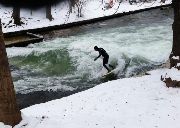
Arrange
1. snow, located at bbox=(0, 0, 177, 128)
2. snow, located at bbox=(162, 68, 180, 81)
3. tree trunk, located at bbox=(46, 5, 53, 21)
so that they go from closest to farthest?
1. snow, located at bbox=(0, 0, 177, 128)
2. snow, located at bbox=(162, 68, 180, 81)
3. tree trunk, located at bbox=(46, 5, 53, 21)

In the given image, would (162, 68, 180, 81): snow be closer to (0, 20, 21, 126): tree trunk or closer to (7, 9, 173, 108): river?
(7, 9, 173, 108): river

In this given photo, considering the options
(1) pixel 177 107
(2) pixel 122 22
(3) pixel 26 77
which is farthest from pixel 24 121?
(2) pixel 122 22

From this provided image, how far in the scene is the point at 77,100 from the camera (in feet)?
34.7

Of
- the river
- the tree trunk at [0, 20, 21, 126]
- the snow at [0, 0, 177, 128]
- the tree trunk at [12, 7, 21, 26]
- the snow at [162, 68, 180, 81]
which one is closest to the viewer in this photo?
the tree trunk at [0, 20, 21, 126]

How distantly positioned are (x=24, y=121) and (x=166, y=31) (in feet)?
60.9

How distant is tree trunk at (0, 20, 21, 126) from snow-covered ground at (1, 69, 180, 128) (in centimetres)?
25

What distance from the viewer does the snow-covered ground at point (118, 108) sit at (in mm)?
8094

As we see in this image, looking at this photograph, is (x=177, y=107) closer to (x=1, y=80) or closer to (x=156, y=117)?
(x=156, y=117)

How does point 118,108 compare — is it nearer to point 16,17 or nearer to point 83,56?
point 83,56

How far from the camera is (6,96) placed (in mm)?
7383

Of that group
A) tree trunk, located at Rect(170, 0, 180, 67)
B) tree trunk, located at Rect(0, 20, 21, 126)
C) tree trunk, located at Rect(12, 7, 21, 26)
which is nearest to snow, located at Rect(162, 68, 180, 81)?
tree trunk, located at Rect(170, 0, 180, 67)

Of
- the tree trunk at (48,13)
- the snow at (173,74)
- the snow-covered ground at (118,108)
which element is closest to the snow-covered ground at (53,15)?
the tree trunk at (48,13)

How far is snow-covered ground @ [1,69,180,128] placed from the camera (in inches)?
319

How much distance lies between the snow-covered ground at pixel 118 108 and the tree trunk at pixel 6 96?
254 millimetres
